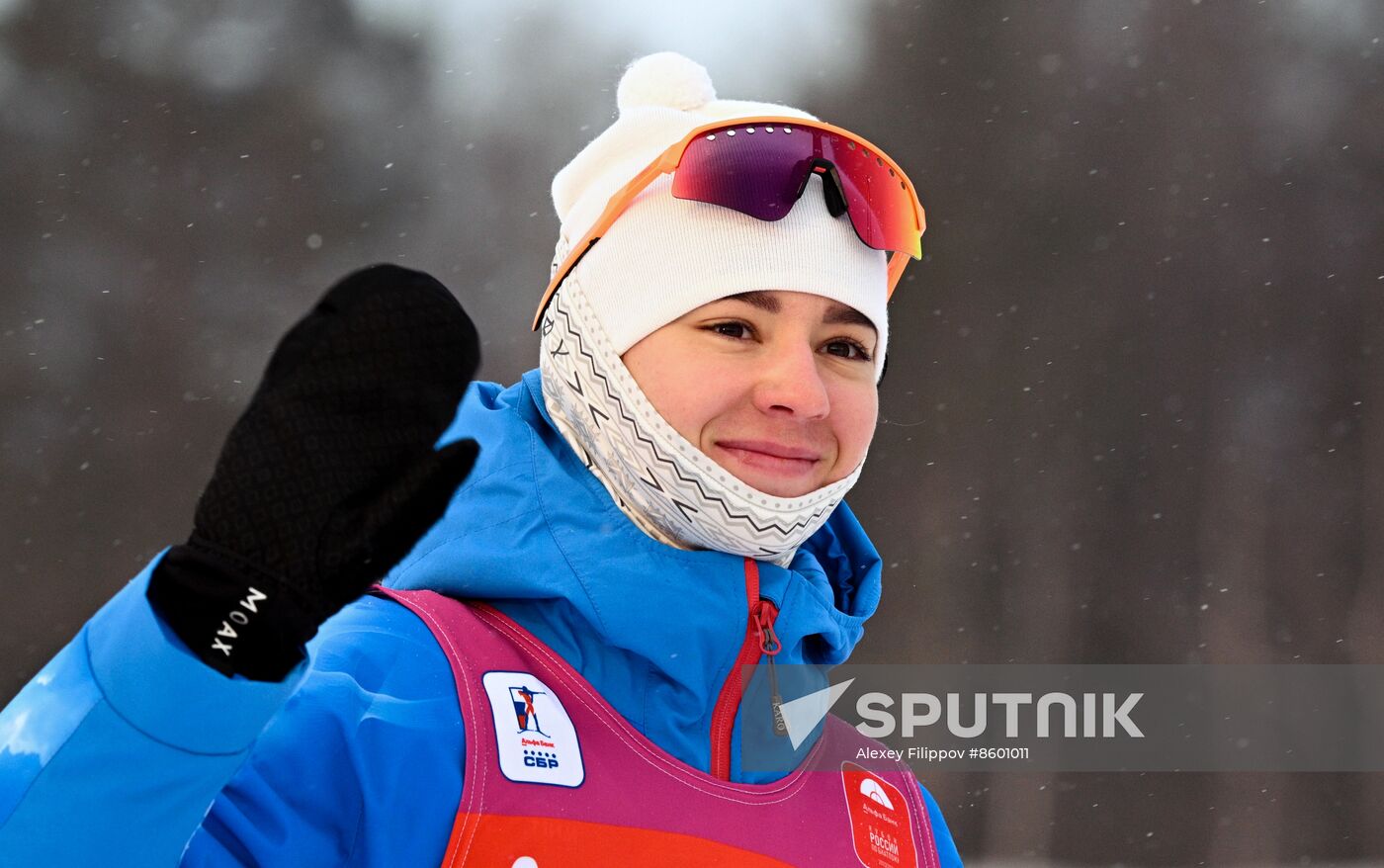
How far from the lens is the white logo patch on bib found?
4.21 ft

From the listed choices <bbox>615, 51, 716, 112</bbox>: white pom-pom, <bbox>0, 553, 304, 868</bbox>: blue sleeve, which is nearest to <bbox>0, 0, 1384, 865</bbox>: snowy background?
<bbox>615, 51, 716, 112</bbox>: white pom-pom

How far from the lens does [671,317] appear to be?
5.05 feet

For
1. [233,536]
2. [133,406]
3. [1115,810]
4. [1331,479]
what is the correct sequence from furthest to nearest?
[1331,479] < [1115,810] < [133,406] < [233,536]

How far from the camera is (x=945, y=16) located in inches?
354

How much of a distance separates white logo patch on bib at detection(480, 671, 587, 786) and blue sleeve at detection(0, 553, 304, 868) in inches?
17.7

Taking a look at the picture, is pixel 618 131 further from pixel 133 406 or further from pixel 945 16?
pixel 945 16

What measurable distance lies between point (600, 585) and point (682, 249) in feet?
1.40

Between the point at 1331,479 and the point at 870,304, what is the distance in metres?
7.94

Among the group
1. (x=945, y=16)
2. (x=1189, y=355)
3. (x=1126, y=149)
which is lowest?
(x=1189, y=355)

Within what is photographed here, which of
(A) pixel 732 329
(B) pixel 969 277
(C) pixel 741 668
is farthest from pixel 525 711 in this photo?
(B) pixel 969 277

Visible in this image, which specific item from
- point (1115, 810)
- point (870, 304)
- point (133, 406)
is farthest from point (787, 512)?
point (1115, 810)

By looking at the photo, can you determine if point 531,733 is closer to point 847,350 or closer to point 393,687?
point 393,687

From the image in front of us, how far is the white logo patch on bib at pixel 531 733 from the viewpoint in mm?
1282

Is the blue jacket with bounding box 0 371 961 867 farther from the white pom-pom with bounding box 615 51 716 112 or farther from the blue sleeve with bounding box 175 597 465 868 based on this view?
the white pom-pom with bounding box 615 51 716 112
